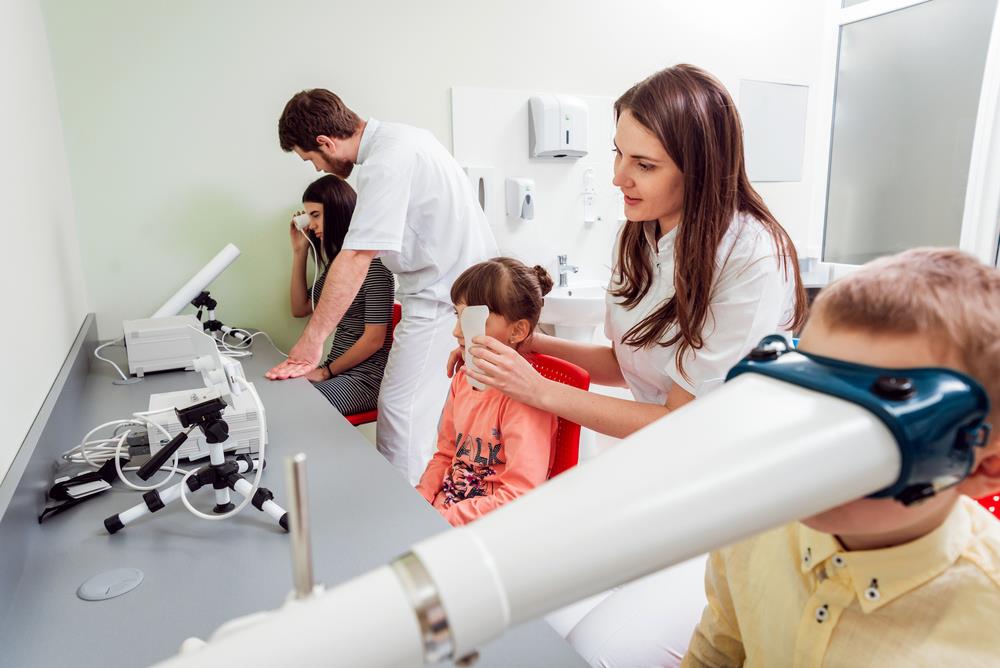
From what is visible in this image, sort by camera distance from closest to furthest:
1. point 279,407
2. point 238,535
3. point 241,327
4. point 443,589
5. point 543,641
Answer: point 443,589, point 543,641, point 238,535, point 279,407, point 241,327

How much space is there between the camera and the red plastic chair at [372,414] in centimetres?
215

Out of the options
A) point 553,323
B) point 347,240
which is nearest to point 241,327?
point 347,240

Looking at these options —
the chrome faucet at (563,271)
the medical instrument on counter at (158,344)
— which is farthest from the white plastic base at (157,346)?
the chrome faucet at (563,271)

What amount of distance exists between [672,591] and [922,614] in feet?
1.57

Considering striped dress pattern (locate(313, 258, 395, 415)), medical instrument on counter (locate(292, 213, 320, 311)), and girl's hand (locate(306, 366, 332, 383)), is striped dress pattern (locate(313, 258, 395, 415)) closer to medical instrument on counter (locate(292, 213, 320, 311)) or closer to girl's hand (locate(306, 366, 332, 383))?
girl's hand (locate(306, 366, 332, 383))

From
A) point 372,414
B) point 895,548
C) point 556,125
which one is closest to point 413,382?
point 372,414

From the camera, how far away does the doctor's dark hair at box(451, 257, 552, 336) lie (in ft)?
4.72

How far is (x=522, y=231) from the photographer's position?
285 centimetres

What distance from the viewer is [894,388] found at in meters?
0.32

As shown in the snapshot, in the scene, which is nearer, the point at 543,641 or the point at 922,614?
the point at 922,614

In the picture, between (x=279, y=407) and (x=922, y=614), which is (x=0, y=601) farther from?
(x=922, y=614)

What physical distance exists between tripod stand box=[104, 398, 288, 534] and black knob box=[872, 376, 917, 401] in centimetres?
85

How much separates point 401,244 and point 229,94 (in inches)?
38.3

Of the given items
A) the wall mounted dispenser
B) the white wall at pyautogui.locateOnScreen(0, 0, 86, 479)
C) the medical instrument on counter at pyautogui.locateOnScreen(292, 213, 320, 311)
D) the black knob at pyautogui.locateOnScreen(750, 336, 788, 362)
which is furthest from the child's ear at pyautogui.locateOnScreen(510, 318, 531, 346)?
the wall mounted dispenser
